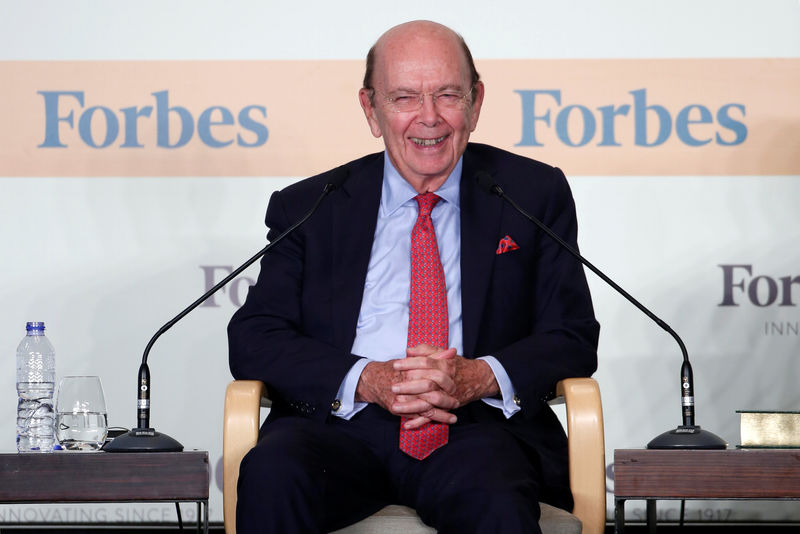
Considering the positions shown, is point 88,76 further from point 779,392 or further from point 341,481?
point 779,392

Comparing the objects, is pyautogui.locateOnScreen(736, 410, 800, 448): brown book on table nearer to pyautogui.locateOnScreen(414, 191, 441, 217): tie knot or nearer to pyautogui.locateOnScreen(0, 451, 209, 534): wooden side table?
pyautogui.locateOnScreen(414, 191, 441, 217): tie knot

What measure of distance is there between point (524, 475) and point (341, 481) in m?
0.34

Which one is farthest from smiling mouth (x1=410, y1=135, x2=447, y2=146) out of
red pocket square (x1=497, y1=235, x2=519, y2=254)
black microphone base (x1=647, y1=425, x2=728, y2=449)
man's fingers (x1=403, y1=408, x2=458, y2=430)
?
black microphone base (x1=647, y1=425, x2=728, y2=449)

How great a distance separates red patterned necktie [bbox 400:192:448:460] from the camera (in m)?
2.39

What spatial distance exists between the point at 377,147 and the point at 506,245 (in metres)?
Result: 1.20

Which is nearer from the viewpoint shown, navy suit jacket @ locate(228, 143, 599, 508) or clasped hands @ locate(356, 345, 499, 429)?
clasped hands @ locate(356, 345, 499, 429)

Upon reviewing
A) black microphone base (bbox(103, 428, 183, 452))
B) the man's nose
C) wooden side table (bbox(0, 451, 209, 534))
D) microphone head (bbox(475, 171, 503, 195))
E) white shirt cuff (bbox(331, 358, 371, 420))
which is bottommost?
wooden side table (bbox(0, 451, 209, 534))

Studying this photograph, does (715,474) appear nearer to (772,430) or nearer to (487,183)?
(772,430)

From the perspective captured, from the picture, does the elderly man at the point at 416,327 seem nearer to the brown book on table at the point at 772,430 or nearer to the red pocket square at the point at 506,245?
the red pocket square at the point at 506,245

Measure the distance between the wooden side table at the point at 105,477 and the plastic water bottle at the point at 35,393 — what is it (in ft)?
0.79

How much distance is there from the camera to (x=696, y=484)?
2068 millimetres

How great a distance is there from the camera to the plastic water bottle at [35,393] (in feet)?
8.22

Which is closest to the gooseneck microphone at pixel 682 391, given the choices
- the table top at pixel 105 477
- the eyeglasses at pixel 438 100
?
the eyeglasses at pixel 438 100

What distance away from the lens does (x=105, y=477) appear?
2141 mm
